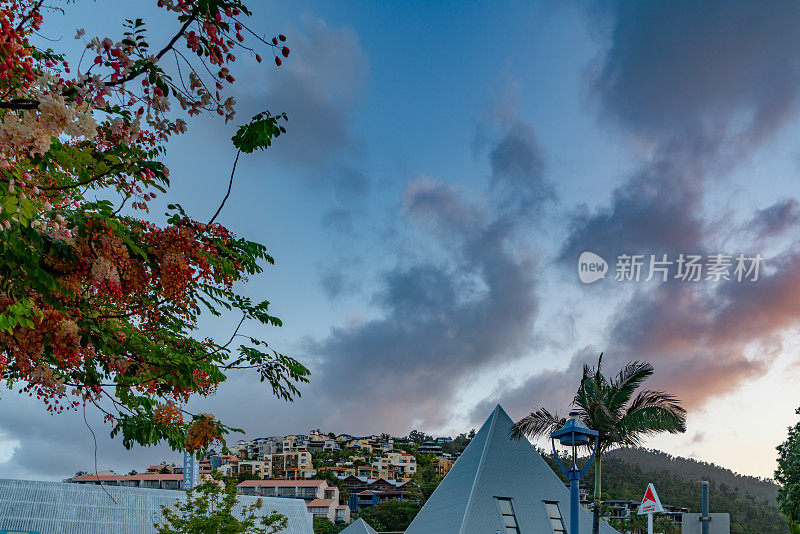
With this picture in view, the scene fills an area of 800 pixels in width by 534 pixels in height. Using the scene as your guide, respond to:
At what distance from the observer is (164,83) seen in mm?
5059

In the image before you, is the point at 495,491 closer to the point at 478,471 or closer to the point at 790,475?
the point at 478,471

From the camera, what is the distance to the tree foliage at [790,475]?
3256 centimetres

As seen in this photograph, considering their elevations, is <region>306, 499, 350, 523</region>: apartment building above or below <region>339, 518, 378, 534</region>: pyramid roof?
below

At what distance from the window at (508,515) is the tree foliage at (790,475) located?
59.2ft

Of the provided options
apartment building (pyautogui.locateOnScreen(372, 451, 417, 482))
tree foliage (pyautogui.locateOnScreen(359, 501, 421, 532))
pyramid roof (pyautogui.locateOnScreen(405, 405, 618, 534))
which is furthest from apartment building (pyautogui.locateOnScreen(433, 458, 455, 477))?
pyramid roof (pyautogui.locateOnScreen(405, 405, 618, 534))

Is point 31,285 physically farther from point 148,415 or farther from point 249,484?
point 249,484

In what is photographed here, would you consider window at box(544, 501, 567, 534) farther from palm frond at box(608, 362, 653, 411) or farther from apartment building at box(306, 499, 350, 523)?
apartment building at box(306, 499, 350, 523)

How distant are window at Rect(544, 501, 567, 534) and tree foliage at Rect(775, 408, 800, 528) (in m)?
15.6

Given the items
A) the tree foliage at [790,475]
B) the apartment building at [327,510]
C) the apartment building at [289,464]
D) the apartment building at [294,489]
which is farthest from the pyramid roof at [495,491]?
the apartment building at [289,464]

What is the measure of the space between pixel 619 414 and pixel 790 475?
64.9 feet

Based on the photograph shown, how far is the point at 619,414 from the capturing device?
20812 mm

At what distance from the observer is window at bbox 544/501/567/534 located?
78.1ft

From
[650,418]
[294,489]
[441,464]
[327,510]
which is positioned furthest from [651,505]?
[441,464]

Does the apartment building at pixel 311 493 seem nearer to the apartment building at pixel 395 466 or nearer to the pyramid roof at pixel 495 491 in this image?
the apartment building at pixel 395 466
